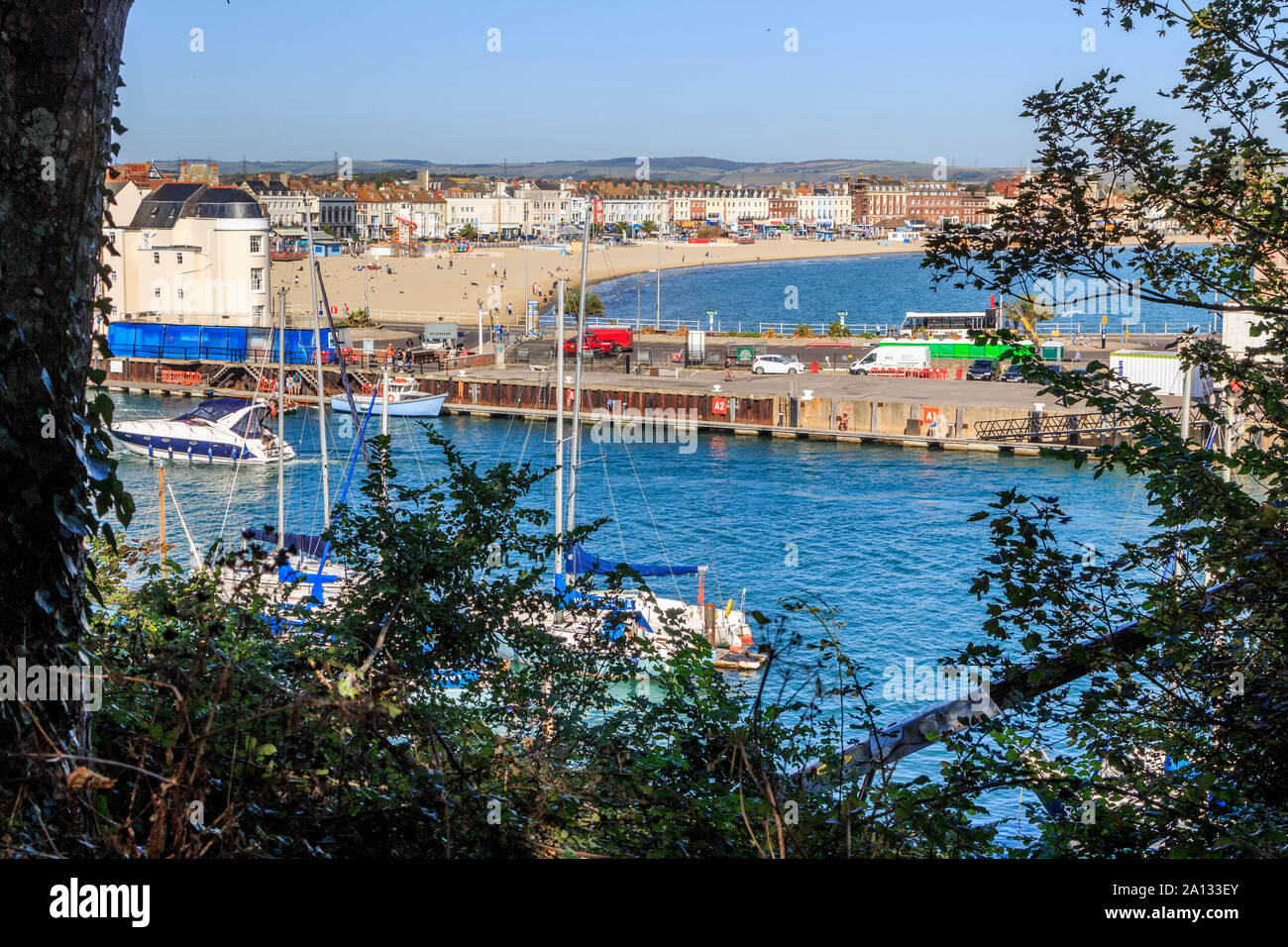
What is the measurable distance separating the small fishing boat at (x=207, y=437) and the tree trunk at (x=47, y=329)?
112 ft

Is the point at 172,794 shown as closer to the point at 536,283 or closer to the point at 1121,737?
the point at 1121,737

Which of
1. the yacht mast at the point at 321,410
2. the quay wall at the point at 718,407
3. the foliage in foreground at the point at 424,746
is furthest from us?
the quay wall at the point at 718,407

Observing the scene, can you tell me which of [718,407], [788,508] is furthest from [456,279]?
[788,508]

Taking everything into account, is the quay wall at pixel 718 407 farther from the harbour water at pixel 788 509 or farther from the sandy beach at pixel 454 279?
the sandy beach at pixel 454 279

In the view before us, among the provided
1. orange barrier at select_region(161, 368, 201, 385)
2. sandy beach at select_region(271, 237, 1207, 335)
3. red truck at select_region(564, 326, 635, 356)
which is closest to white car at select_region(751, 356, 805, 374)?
red truck at select_region(564, 326, 635, 356)

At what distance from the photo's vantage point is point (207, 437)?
37.6 meters

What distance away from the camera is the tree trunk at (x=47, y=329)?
3760mm

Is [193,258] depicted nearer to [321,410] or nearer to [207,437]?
[207,437]

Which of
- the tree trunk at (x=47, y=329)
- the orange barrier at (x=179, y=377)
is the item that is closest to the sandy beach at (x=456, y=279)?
the orange barrier at (x=179, y=377)

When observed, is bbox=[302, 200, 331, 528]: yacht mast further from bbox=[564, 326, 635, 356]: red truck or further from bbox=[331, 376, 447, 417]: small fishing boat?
bbox=[564, 326, 635, 356]: red truck

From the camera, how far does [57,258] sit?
12.7 ft

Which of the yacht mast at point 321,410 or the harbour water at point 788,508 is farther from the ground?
the yacht mast at point 321,410

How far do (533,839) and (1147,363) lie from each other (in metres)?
39.5

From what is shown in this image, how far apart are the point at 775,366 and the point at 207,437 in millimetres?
22911
